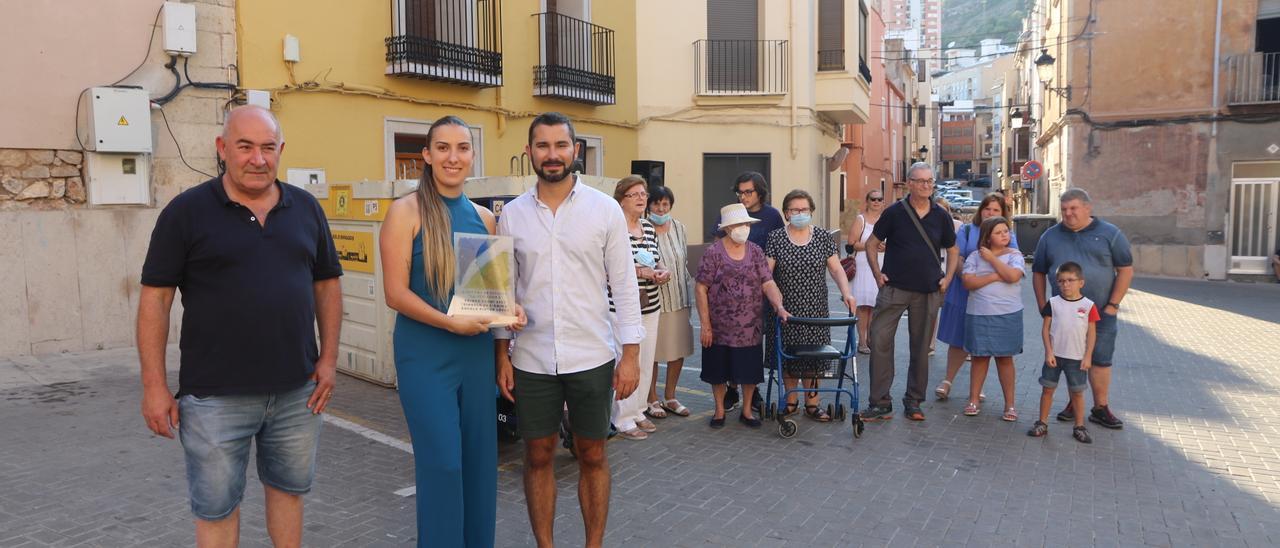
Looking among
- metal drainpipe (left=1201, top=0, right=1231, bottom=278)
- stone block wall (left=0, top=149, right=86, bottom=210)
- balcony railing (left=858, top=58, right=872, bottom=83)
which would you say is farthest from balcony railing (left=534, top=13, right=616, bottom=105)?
metal drainpipe (left=1201, top=0, right=1231, bottom=278)

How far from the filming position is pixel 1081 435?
6.23 m

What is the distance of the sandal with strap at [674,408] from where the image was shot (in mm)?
7004

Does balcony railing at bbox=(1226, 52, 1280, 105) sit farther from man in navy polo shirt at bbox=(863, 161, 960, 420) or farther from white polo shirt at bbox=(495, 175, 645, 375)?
white polo shirt at bbox=(495, 175, 645, 375)

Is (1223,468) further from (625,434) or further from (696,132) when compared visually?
(696,132)

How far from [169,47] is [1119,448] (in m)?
9.36

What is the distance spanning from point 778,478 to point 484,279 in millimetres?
2766

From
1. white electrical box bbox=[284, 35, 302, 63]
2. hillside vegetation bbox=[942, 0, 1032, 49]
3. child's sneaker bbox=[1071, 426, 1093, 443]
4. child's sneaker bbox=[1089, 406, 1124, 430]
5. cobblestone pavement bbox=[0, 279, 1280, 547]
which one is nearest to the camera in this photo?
cobblestone pavement bbox=[0, 279, 1280, 547]

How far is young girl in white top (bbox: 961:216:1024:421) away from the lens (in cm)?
687

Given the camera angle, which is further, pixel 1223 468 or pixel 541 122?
pixel 1223 468

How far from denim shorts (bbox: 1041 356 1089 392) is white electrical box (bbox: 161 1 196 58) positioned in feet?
28.5

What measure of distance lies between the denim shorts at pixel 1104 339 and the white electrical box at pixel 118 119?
879 centimetres

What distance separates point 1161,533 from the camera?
4.51 meters

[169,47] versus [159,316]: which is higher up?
[169,47]

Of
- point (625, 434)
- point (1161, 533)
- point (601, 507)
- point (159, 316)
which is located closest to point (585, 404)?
point (601, 507)
